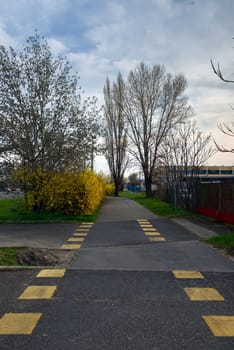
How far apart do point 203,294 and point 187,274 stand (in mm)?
1169

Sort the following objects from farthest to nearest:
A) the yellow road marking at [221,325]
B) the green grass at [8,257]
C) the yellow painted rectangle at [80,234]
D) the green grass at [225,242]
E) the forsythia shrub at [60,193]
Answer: the forsythia shrub at [60,193]
the yellow painted rectangle at [80,234]
the green grass at [225,242]
the green grass at [8,257]
the yellow road marking at [221,325]

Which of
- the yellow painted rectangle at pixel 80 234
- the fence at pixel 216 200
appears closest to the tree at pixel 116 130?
the fence at pixel 216 200

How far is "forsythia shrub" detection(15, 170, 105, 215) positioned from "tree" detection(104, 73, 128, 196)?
28720mm

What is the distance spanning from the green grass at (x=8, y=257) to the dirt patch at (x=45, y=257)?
104mm

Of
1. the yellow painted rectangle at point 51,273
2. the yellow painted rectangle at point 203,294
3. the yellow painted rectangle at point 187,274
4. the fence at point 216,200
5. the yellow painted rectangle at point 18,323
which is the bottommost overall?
the yellow painted rectangle at point 203,294

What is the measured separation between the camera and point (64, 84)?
15.9m

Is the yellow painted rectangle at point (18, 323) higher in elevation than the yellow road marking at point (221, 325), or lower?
higher

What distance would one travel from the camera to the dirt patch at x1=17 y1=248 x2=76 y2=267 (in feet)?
24.1

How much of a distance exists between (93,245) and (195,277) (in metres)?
3.88

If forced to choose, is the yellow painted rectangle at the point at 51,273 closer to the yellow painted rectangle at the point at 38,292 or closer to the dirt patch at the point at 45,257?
the dirt patch at the point at 45,257

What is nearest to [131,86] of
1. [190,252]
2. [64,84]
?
[64,84]

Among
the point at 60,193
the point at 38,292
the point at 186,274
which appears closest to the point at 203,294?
the point at 186,274

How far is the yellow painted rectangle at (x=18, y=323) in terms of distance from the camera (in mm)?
3793

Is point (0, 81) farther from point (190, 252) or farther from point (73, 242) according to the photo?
point (190, 252)
